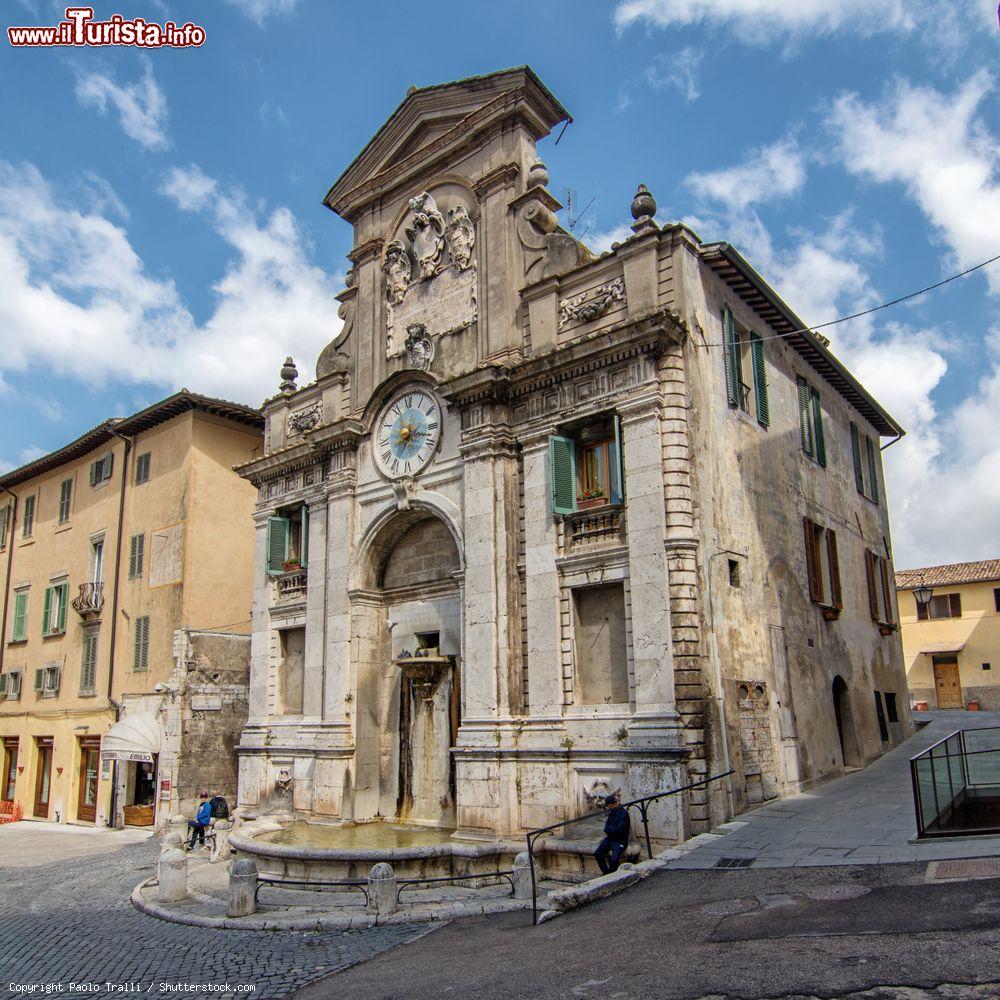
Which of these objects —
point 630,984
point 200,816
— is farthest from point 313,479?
point 630,984

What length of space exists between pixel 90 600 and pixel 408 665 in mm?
16139

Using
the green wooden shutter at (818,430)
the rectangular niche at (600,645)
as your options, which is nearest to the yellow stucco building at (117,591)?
the rectangular niche at (600,645)

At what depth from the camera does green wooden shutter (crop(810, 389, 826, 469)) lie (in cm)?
2194

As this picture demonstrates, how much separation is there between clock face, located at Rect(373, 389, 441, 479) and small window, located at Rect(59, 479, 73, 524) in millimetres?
18174

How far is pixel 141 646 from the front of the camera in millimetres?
27719

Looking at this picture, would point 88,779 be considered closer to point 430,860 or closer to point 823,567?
point 430,860

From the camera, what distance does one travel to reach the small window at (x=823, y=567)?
64.4ft

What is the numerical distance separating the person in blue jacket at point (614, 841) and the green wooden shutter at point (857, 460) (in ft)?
48.8

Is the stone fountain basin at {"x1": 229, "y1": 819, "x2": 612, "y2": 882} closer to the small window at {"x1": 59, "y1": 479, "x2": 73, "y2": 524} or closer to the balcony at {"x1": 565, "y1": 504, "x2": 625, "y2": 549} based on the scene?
the balcony at {"x1": 565, "y1": 504, "x2": 625, "y2": 549}

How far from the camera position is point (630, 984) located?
769 centimetres

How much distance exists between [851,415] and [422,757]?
15.3m

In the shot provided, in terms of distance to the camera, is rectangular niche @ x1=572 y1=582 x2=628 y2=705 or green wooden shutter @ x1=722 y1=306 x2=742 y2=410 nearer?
rectangular niche @ x1=572 y1=582 x2=628 y2=705

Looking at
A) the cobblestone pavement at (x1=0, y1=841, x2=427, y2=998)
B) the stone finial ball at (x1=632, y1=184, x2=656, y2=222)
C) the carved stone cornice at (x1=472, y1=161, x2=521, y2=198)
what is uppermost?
the carved stone cornice at (x1=472, y1=161, x2=521, y2=198)

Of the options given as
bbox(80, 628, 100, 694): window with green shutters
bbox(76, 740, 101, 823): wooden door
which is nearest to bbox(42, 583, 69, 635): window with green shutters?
bbox(80, 628, 100, 694): window with green shutters
